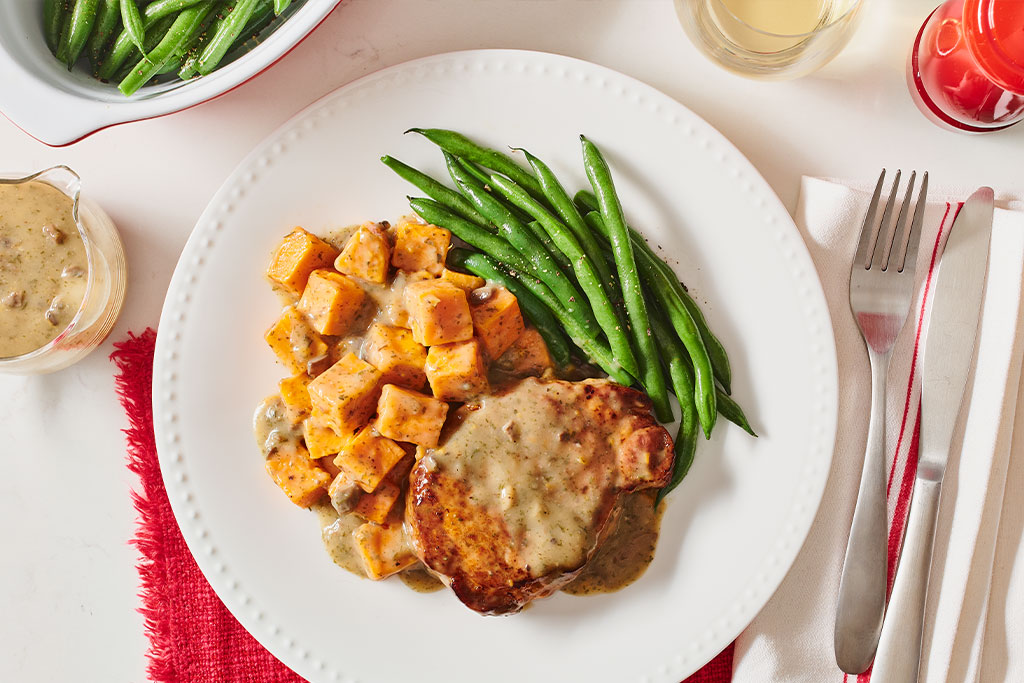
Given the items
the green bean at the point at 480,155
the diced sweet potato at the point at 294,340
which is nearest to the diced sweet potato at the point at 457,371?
the diced sweet potato at the point at 294,340

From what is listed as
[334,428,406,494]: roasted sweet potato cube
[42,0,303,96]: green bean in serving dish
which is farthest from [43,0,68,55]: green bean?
[334,428,406,494]: roasted sweet potato cube

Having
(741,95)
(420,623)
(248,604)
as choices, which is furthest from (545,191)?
(248,604)

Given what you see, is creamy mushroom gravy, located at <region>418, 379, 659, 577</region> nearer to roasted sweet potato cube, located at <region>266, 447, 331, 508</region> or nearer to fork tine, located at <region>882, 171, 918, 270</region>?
roasted sweet potato cube, located at <region>266, 447, 331, 508</region>

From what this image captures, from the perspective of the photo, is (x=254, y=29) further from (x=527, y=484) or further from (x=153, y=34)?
(x=527, y=484)

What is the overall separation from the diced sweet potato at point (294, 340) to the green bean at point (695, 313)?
3.87 feet

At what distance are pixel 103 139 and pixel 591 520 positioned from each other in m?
2.61

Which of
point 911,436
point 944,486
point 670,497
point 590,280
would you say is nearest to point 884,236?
point 911,436

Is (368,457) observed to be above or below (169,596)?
above

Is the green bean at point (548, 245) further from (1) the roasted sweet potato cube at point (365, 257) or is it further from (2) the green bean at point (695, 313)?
(1) the roasted sweet potato cube at point (365, 257)

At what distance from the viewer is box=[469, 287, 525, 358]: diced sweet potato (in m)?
2.92

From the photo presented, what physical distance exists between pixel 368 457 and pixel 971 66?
270 centimetres

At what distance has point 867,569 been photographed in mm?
3100

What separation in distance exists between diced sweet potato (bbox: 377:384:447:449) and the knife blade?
1927mm

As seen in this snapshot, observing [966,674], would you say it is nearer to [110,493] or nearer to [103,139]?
[110,493]
